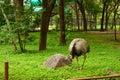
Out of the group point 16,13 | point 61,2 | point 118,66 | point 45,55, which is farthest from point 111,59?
point 61,2

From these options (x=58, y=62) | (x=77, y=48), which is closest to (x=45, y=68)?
(x=58, y=62)

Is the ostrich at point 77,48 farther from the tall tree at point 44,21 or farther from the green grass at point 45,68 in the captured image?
the tall tree at point 44,21

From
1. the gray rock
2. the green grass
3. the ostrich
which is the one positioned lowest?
the green grass

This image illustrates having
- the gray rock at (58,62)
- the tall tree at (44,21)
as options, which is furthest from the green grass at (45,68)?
the tall tree at (44,21)

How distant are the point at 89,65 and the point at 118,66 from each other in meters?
0.91

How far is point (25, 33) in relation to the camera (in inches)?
606

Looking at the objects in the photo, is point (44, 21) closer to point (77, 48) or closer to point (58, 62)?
point (58, 62)

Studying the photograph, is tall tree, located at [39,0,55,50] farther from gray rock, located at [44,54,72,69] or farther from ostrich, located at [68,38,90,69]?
ostrich, located at [68,38,90,69]

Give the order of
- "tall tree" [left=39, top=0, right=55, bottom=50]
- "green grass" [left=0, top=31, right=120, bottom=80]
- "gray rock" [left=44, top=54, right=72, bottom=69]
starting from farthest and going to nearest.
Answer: "tall tree" [left=39, top=0, right=55, bottom=50] → "gray rock" [left=44, top=54, right=72, bottom=69] → "green grass" [left=0, top=31, right=120, bottom=80]

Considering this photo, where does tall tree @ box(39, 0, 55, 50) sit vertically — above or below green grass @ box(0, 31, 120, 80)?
above

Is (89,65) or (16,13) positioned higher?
(16,13)

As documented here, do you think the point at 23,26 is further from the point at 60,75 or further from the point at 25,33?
the point at 60,75

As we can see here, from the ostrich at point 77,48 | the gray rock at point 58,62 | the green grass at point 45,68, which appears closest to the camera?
the green grass at point 45,68

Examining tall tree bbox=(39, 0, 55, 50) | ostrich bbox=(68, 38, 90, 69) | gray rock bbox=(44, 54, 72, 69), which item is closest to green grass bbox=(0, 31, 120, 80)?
gray rock bbox=(44, 54, 72, 69)
